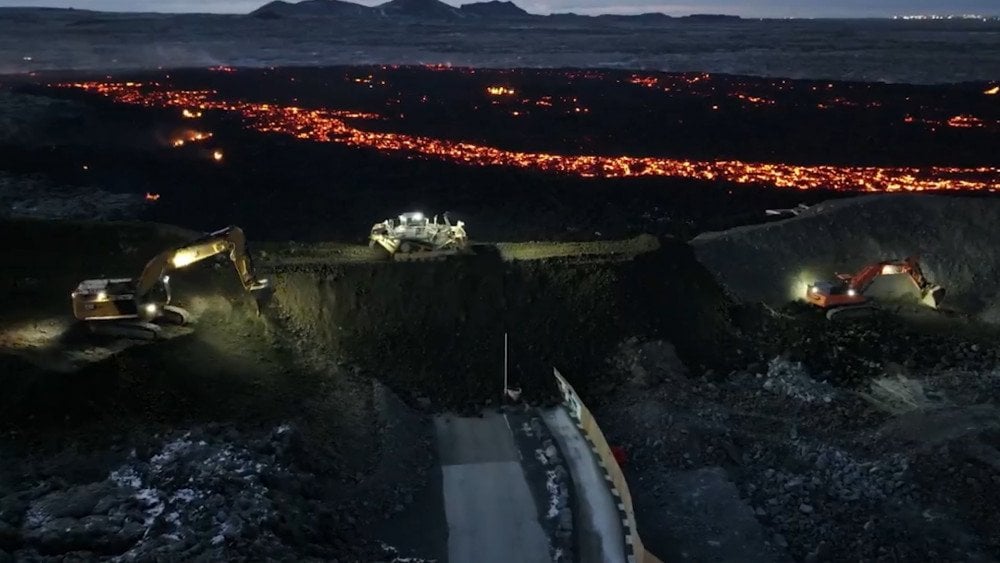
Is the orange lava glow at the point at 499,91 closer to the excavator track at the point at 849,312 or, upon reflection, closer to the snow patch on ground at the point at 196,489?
the excavator track at the point at 849,312

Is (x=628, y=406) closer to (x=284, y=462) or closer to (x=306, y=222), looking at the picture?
(x=284, y=462)

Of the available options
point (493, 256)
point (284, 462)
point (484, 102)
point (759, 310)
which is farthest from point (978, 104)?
point (284, 462)

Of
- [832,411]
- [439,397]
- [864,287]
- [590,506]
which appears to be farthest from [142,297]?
[864,287]

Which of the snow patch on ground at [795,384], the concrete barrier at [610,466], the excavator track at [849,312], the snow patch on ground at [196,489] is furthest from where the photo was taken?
the excavator track at [849,312]

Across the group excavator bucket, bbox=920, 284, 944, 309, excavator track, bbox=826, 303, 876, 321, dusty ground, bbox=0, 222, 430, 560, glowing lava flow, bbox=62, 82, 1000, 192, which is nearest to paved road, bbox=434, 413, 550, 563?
dusty ground, bbox=0, 222, 430, 560

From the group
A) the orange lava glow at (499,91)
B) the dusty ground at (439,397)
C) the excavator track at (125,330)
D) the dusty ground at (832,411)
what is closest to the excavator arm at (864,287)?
the dusty ground at (832,411)

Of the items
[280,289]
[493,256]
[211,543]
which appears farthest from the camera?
[493,256]

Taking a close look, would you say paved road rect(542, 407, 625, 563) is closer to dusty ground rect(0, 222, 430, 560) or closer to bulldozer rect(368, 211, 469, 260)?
dusty ground rect(0, 222, 430, 560)
